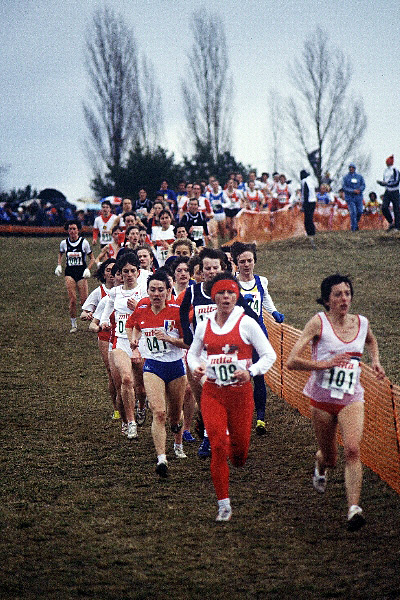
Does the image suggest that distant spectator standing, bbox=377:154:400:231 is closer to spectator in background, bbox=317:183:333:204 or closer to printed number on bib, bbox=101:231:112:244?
spectator in background, bbox=317:183:333:204

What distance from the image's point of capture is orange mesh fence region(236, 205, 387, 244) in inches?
1134

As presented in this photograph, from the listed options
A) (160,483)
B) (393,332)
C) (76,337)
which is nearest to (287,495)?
(160,483)

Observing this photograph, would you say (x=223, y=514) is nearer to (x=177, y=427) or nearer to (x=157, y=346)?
(x=177, y=427)

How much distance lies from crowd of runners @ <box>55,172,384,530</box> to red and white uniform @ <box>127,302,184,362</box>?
0.01 metres

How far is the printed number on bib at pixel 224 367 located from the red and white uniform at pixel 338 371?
676mm

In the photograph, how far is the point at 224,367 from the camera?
22.7 ft

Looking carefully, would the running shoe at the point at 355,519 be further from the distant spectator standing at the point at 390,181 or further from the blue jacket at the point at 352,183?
the blue jacket at the point at 352,183

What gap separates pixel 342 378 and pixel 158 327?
8.38 feet

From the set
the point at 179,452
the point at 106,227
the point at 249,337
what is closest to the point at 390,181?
the point at 106,227

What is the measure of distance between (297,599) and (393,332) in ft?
38.0

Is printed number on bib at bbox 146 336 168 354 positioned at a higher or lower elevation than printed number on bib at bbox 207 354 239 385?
lower

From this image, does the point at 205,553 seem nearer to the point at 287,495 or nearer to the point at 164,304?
the point at 287,495

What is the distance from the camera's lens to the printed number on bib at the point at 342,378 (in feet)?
22.1

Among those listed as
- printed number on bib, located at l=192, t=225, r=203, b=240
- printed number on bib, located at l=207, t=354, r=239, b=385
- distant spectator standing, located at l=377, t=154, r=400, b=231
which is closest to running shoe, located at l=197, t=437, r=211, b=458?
printed number on bib, located at l=207, t=354, r=239, b=385
